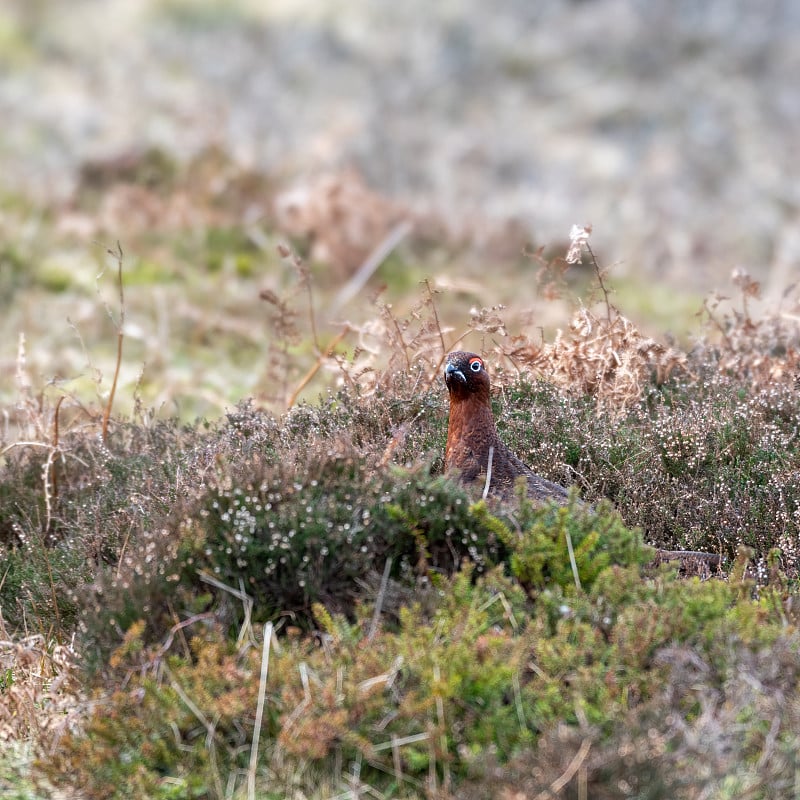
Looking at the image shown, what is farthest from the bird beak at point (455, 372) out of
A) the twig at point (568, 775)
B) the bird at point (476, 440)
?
the twig at point (568, 775)

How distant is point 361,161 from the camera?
650 inches

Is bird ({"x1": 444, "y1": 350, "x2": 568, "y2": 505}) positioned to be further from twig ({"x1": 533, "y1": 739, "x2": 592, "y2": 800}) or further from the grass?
twig ({"x1": 533, "y1": 739, "x2": 592, "y2": 800})

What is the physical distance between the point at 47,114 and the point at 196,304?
23.9ft

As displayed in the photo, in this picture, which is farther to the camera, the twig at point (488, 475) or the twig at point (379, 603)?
the twig at point (488, 475)

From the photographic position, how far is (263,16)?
20.8 m

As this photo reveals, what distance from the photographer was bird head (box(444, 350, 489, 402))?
4.36 metres

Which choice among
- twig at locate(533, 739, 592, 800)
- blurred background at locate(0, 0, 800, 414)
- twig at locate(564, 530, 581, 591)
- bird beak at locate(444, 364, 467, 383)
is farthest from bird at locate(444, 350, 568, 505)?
twig at locate(533, 739, 592, 800)

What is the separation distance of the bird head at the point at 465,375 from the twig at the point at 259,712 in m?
1.52

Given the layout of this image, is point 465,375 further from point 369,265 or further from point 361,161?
point 361,161

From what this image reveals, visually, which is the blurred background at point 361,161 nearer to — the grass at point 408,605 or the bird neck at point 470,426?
the grass at point 408,605

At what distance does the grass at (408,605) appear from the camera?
2.95 meters

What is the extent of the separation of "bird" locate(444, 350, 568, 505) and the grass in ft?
1.02

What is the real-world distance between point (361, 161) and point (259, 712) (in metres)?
14.3

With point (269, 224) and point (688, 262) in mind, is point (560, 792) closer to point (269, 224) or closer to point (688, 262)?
point (269, 224)
